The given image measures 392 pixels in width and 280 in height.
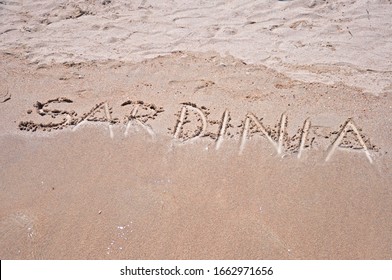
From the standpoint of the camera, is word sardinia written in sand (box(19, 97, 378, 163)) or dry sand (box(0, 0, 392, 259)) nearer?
dry sand (box(0, 0, 392, 259))

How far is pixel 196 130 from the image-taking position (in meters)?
4.07

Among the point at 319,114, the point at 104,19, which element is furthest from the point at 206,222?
the point at 104,19

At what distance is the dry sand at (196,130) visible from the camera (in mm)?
3320

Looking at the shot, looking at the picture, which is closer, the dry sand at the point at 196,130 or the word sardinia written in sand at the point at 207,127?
the dry sand at the point at 196,130

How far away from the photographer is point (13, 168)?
3904 millimetres

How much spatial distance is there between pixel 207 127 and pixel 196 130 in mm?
111

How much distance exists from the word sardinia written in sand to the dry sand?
0.6 inches

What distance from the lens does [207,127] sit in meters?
4.09

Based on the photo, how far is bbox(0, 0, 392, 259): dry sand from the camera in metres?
3.32

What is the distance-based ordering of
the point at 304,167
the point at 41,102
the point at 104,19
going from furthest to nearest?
1. the point at 104,19
2. the point at 41,102
3. the point at 304,167

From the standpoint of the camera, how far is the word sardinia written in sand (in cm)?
391

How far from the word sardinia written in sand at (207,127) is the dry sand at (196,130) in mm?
15
